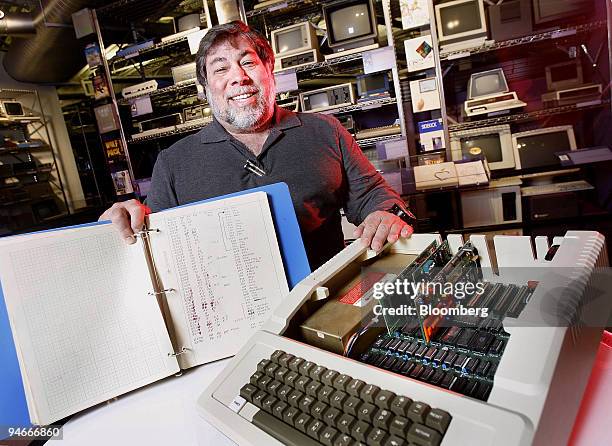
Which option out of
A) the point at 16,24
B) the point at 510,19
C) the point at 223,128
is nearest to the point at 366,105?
the point at 510,19

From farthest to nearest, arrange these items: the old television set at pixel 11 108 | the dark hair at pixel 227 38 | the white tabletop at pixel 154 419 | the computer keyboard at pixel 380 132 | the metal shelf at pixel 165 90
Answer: the old television set at pixel 11 108 → the metal shelf at pixel 165 90 → the computer keyboard at pixel 380 132 → the dark hair at pixel 227 38 → the white tabletop at pixel 154 419

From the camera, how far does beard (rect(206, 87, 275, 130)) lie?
55.7 inches

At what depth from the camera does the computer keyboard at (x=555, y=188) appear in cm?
293

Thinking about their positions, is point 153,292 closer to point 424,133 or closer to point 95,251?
point 95,251

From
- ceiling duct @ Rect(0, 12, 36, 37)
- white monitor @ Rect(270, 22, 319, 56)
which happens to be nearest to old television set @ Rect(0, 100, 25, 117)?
ceiling duct @ Rect(0, 12, 36, 37)

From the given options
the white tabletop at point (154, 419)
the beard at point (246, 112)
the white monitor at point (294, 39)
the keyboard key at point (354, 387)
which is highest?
the white monitor at point (294, 39)

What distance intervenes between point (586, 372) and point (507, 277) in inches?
7.8

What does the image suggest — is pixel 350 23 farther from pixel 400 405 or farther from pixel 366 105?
pixel 400 405

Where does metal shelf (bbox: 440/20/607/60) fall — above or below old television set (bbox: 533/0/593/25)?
below

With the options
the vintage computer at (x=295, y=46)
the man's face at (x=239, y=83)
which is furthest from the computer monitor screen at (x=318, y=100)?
the man's face at (x=239, y=83)

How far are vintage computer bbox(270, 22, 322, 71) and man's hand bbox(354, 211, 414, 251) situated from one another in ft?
8.75

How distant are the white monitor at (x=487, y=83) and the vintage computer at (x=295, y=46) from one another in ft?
4.00

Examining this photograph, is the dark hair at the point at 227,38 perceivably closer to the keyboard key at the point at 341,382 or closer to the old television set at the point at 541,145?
the keyboard key at the point at 341,382

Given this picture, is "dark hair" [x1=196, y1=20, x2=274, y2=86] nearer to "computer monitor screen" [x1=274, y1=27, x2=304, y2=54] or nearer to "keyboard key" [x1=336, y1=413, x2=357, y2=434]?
"keyboard key" [x1=336, y1=413, x2=357, y2=434]
